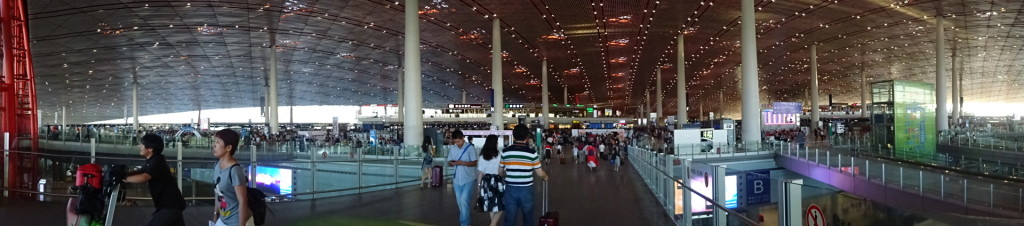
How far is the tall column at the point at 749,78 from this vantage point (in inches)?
1097

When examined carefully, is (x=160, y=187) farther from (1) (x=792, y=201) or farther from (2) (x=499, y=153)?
(1) (x=792, y=201)

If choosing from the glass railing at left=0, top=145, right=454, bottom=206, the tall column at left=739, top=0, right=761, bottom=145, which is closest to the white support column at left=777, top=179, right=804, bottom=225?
the glass railing at left=0, top=145, right=454, bottom=206

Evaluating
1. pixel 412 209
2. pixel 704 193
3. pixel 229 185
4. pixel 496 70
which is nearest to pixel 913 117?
pixel 704 193

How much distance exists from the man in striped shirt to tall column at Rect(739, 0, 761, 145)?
23458 mm

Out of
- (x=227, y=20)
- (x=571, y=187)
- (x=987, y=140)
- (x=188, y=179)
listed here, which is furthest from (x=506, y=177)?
(x=227, y=20)

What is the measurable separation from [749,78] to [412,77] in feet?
46.7

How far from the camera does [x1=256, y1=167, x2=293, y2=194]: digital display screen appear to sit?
11.1 m

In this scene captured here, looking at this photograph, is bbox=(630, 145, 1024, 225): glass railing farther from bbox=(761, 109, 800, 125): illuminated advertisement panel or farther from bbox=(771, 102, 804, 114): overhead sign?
bbox=(761, 109, 800, 125): illuminated advertisement panel

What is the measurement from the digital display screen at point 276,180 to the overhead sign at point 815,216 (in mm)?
8875

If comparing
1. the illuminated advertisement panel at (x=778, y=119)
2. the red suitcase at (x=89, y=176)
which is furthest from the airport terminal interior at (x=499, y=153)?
the illuminated advertisement panel at (x=778, y=119)

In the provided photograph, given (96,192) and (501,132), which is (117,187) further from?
(501,132)

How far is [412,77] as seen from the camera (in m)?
25.6

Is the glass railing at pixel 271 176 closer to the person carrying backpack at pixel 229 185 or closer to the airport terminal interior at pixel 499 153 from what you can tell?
the airport terminal interior at pixel 499 153

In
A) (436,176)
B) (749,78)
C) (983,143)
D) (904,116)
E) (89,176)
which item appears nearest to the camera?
(89,176)
